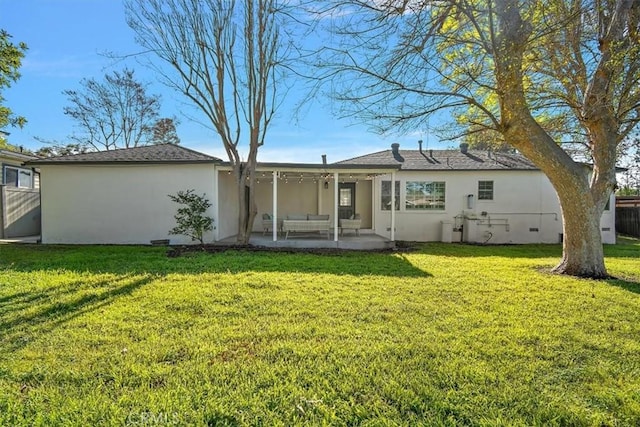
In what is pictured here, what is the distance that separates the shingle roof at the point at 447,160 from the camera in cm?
1543

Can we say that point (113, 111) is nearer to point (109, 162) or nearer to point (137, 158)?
point (109, 162)

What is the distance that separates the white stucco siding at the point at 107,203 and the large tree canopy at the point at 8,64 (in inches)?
90.3

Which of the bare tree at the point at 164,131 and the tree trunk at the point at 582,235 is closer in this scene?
the tree trunk at the point at 582,235

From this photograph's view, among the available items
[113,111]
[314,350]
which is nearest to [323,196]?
[314,350]

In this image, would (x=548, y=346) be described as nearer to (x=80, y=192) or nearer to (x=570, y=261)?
(x=570, y=261)

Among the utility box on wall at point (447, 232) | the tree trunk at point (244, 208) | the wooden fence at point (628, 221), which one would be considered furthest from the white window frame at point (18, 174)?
the wooden fence at point (628, 221)

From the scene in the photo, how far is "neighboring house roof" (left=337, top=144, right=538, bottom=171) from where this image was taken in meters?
15.4

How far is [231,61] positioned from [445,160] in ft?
33.9

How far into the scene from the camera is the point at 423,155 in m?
17.4

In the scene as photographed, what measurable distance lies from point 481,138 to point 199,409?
1040cm

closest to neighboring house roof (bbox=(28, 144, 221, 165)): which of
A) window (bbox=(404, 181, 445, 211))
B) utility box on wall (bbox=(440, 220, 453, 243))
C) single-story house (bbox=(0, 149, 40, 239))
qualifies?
single-story house (bbox=(0, 149, 40, 239))

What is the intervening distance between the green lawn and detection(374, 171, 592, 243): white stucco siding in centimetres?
809

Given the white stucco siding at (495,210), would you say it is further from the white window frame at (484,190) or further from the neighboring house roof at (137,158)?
the neighboring house roof at (137,158)

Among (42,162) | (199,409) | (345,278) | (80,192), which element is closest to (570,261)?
(345,278)
